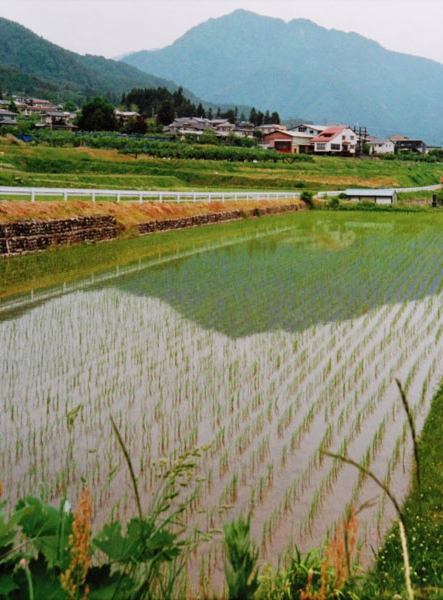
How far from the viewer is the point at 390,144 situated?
130 m

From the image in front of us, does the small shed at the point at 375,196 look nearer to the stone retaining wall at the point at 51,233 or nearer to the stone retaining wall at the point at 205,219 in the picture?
the stone retaining wall at the point at 205,219

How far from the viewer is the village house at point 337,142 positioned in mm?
101000

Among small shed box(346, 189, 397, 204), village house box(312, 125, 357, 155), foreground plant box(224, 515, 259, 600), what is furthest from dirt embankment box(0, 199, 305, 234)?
village house box(312, 125, 357, 155)

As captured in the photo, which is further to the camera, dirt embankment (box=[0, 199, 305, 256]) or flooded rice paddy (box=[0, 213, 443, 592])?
dirt embankment (box=[0, 199, 305, 256])

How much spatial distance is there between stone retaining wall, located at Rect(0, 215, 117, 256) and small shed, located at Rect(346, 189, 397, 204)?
94.4ft

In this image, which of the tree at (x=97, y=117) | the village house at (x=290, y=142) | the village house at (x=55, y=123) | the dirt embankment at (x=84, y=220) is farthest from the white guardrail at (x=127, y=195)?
the village house at (x=290, y=142)

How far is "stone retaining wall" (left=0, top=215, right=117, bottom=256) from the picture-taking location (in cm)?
1975

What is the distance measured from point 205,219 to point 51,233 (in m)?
12.8

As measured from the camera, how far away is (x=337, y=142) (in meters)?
101

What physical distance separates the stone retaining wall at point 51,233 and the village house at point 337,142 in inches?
3174

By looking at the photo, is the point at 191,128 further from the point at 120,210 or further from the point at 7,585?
the point at 7,585

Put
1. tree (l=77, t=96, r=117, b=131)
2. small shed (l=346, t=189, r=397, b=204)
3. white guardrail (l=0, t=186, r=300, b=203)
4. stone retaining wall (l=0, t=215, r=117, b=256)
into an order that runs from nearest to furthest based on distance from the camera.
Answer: stone retaining wall (l=0, t=215, r=117, b=256) → white guardrail (l=0, t=186, r=300, b=203) → small shed (l=346, t=189, r=397, b=204) → tree (l=77, t=96, r=117, b=131)

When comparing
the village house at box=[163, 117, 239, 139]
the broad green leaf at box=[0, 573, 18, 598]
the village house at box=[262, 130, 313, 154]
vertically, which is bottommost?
the broad green leaf at box=[0, 573, 18, 598]

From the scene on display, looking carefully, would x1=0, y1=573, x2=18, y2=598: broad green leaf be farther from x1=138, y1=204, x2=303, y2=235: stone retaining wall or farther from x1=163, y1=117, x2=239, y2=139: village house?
x1=163, y1=117, x2=239, y2=139: village house
